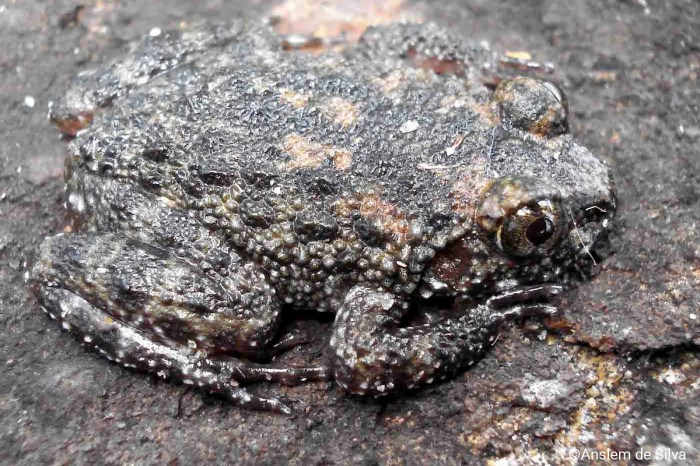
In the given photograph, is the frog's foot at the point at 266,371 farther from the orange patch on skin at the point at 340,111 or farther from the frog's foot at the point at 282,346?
the orange patch on skin at the point at 340,111

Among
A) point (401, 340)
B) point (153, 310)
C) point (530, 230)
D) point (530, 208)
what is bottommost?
point (401, 340)

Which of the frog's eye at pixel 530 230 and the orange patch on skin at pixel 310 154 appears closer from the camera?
the frog's eye at pixel 530 230

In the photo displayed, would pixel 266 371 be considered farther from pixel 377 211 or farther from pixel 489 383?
pixel 489 383

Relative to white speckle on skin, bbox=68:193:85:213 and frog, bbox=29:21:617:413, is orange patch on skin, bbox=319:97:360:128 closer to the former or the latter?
frog, bbox=29:21:617:413

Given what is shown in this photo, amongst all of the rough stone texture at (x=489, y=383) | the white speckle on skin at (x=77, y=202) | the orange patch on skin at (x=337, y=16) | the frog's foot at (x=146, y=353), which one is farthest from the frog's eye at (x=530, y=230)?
the orange patch on skin at (x=337, y=16)

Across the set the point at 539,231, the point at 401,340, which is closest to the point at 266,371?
the point at 401,340

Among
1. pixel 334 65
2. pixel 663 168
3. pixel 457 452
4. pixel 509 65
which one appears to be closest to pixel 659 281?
pixel 663 168

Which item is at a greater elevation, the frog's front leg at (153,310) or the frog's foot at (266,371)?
the frog's front leg at (153,310)

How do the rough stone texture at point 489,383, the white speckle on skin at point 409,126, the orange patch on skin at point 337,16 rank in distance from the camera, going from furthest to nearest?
1. the orange patch on skin at point 337,16
2. the white speckle on skin at point 409,126
3. the rough stone texture at point 489,383
